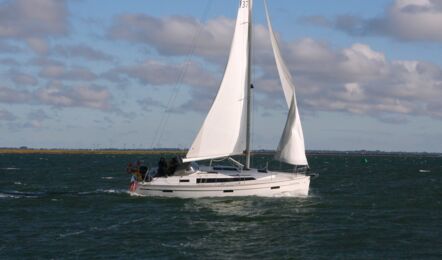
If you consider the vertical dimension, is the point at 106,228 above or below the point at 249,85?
below

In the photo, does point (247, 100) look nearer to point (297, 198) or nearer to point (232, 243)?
point (297, 198)

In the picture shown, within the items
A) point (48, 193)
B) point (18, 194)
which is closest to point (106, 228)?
point (48, 193)

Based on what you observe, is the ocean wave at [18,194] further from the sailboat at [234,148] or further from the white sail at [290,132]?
the white sail at [290,132]

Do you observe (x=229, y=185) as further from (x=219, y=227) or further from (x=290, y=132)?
(x=219, y=227)

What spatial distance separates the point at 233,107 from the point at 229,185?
5.70 m

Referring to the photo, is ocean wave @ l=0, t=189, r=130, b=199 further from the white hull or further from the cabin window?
the cabin window

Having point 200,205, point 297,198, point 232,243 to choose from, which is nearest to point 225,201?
point 200,205

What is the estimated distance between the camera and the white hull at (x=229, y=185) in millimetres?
39594

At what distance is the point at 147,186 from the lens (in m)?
41.2

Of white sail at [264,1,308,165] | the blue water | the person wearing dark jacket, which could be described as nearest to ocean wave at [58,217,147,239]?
the blue water

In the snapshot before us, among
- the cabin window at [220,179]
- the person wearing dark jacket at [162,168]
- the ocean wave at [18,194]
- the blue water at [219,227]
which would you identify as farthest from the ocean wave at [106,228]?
the ocean wave at [18,194]

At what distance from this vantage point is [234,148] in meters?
42.1

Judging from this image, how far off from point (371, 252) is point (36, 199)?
85.1ft

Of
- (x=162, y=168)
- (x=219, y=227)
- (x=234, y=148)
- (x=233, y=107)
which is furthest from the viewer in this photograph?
(x=233, y=107)
